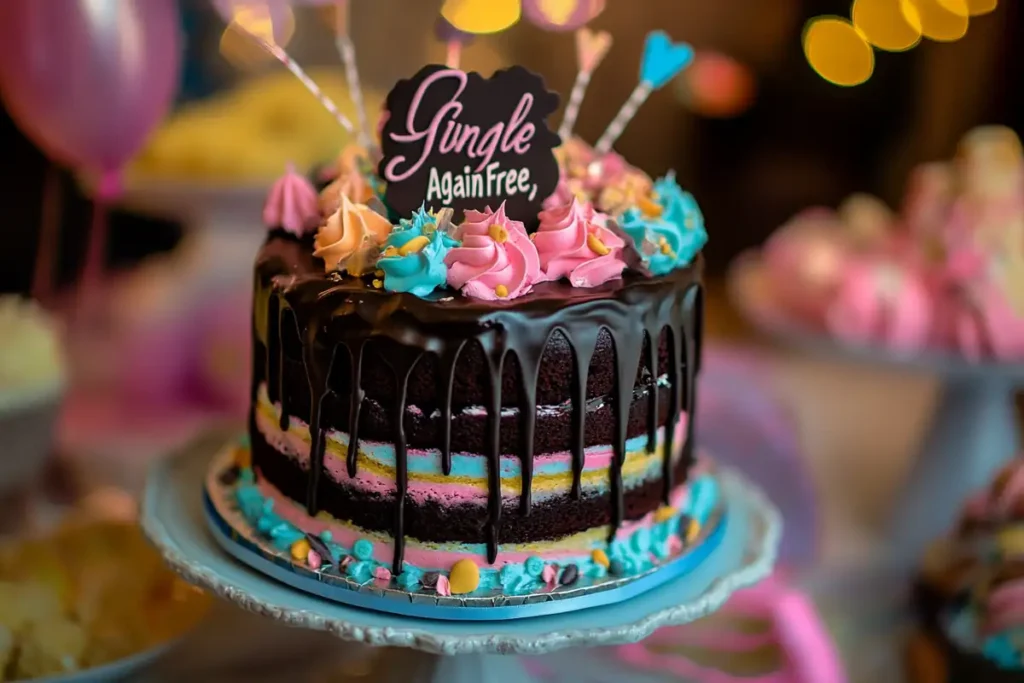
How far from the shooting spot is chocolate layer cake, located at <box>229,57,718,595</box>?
3.93 ft

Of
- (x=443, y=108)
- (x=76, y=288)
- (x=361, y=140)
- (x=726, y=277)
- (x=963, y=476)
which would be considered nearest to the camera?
(x=443, y=108)

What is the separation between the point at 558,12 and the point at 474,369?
0.80 m

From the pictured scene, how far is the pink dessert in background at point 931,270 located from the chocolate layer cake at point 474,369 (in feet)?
2.71

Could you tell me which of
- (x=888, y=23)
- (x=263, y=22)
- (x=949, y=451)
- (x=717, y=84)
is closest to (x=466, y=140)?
(x=263, y=22)

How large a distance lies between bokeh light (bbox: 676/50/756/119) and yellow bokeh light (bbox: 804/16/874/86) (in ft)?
0.87

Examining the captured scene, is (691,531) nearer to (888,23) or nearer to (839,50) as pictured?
(888,23)

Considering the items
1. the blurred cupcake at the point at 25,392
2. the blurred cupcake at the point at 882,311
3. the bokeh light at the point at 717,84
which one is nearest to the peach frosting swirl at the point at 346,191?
the blurred cupcake at the point at 25,392

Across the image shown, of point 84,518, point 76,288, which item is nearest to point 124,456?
point 84,518

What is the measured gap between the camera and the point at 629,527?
4.41 feet

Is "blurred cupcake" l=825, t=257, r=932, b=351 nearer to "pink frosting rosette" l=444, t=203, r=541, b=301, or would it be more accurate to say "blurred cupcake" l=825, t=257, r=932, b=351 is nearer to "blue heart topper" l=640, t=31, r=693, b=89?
"blue heart topper" l=640, t=31, r=693, b=89

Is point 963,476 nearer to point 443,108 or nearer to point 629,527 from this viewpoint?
point 629,527

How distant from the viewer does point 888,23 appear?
3.26m

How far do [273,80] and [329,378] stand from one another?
1.80 meters

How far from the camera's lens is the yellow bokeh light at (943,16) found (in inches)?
125
